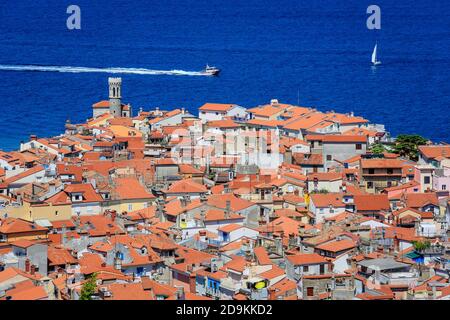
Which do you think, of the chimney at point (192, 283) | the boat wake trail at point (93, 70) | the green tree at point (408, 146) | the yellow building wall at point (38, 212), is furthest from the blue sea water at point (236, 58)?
the chimney at point (192, 283)

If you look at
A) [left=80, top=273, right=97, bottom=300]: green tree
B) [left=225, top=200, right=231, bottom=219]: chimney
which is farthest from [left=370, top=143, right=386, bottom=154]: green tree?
[left=80, top=273, right=97, bottom=300]: green tree

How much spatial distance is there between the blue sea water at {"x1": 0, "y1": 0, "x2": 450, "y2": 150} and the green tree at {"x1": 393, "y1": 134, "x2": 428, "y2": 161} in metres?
13.1

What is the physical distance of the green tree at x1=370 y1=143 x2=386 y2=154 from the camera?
3288 cm

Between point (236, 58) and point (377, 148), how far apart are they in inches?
2153

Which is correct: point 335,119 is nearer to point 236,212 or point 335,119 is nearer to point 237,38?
point 236,212

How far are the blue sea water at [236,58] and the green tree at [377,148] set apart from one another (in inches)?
545

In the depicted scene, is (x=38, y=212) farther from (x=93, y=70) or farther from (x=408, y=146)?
(x=93, y=70)

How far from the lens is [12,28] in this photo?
11356 cm

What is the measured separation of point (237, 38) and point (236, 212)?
8077 centimetres

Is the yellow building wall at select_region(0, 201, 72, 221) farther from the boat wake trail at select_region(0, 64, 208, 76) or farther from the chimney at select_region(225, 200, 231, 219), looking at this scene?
the boat wake trail at select_region(0, 64, 208, 76)

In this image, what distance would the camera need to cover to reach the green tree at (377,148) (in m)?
32.9

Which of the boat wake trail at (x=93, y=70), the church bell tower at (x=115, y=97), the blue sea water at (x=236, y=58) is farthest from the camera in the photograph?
the boat wake trail at (x=93, y=70)

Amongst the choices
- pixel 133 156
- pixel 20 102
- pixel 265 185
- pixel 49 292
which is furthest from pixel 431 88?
pixel 49 292

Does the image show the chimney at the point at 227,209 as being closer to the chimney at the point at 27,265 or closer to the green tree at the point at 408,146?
the chimney at the point at 27,265
